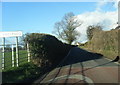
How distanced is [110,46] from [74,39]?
152ft

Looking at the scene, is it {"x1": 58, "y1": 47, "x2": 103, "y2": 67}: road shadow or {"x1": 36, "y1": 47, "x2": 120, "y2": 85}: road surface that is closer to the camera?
{"x1": 36, "y1": 47, "x2": 120, "y2": 85}: road surface

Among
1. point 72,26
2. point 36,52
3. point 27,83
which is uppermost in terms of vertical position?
point 72,26

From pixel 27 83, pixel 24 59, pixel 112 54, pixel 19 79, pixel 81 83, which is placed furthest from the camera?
pixel 112 54

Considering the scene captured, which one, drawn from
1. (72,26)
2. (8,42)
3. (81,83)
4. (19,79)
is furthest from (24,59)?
(72,26)

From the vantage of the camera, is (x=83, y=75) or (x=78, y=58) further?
(x=78, y=58)

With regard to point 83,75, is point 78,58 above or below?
below

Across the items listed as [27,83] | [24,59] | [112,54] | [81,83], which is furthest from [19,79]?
[112,54]

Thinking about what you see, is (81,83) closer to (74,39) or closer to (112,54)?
(112,54)

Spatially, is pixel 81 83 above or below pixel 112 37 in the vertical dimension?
below

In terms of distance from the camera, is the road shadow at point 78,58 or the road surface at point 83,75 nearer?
the road surface at point 83,75

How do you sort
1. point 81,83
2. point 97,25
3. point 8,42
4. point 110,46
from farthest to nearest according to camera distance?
1. point 97,25
2. point 110,46
3. point 8,42
4. point 81,83

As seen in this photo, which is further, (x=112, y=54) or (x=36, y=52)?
(x=112, y=54)

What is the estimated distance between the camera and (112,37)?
76.9 feet

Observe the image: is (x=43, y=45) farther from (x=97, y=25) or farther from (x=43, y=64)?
(x=97, y=25)
